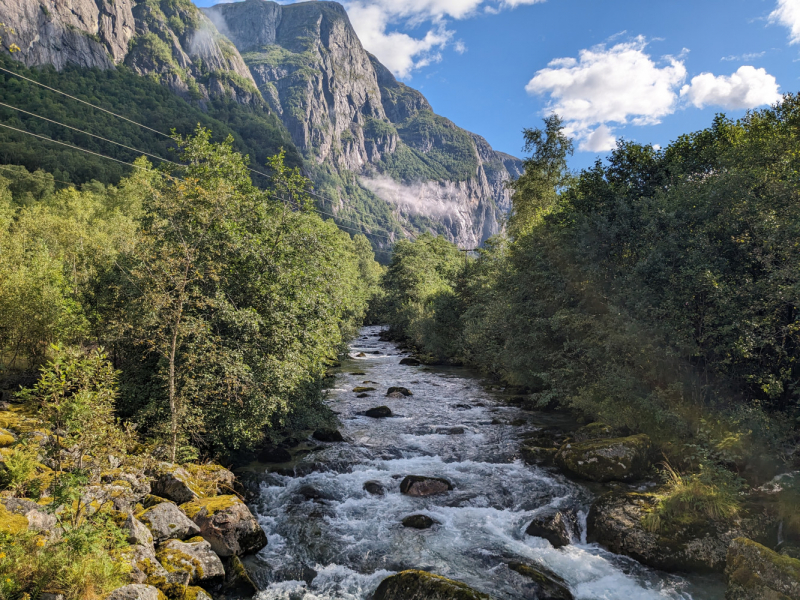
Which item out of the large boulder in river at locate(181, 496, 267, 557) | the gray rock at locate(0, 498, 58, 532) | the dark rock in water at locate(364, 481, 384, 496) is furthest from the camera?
the dark rock in water at locate(364, 481, 384, 496)

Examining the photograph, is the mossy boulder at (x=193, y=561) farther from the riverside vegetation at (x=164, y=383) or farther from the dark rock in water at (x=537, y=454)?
the dark rock in water at (x=537, y=454)

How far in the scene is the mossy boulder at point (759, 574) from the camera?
10258 mm

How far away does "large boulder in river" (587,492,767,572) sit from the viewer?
12828 millimetres

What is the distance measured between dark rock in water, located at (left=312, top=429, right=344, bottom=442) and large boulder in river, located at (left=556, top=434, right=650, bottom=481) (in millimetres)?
12190

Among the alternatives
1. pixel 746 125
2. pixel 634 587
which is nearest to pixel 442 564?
pixel 634 587

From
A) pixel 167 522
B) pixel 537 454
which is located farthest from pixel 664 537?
pixel 167 522

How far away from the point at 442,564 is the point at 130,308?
15846mm

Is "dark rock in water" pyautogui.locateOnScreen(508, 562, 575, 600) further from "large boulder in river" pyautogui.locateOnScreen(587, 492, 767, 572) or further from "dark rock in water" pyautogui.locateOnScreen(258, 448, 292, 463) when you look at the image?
"dark rock in water" pyautogui.locateOnScreen(258, 448, 292, 463)

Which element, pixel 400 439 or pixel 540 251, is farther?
pixel 540 251

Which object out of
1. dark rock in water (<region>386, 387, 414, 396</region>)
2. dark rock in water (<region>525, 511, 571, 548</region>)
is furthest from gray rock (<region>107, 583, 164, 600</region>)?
dark rock in water (<region>386, 387, 414, 396</region>)

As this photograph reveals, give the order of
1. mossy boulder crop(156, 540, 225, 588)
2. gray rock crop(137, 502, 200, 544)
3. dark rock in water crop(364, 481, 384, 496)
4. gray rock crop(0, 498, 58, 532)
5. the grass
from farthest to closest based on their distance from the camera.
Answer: dark rock in water crop(364, 481, 384, 496)
the grass
gray rock crop(137, 502, 200, 544)
mossy boulder crop(156, 540, 225, 588)
gray rock crop(0, 498, 58, 532)

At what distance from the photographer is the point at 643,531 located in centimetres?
1372

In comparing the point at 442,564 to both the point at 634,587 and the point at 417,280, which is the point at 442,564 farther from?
the point at 417,280

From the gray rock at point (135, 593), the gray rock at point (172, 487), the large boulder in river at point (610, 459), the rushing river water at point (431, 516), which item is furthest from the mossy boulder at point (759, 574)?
the gray rock at point (172, 487)
